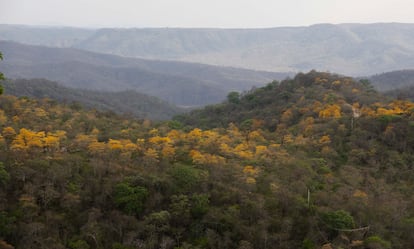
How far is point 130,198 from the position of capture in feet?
73.3

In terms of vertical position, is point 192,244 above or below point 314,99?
below

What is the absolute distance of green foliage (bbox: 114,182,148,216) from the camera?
73.0 feet

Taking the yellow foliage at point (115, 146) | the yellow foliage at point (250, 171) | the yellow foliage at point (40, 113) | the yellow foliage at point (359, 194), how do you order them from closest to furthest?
the yellow foliage at point (359, 194), the yellow foliage at point (250, 171), the yellow foliage at point (115, 146), the yellow foliage at point (40, 113)

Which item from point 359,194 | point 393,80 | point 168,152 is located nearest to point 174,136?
point 168,152

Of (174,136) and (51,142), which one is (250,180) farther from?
(51,142)

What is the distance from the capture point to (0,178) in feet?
72.6

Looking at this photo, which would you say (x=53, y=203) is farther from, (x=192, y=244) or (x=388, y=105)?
(x=388, y=105)

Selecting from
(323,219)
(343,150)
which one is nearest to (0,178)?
(323,219)

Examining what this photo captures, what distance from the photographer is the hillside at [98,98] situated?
8917 centimetres

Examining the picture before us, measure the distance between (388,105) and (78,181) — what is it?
93.9 ft

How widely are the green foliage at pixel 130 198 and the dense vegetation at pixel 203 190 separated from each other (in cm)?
5

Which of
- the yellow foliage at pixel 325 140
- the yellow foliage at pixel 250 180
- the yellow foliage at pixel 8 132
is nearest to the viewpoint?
the yellow foliage at pixel 250 180

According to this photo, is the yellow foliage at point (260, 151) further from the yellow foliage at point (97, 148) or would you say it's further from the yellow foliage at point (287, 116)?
the yellow foliage at point (287, 116)

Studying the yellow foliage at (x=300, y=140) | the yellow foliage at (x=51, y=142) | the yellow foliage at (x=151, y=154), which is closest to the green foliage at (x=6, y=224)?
the yellow foliage at (x=51, y=142)
